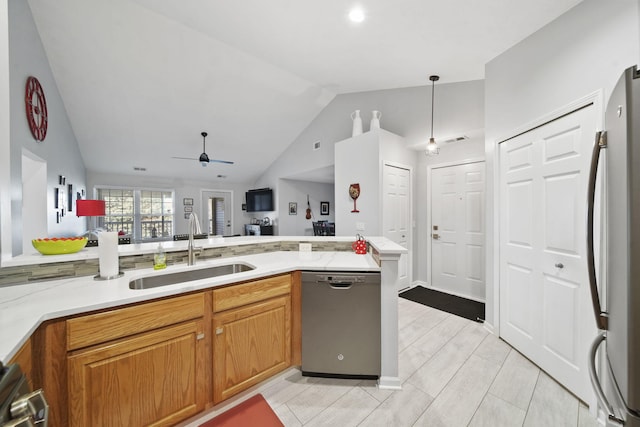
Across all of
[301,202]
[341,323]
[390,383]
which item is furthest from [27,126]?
[301,202]

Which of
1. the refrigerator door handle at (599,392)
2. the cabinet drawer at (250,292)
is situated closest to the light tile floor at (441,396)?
the cabinet drawer at (250,292)

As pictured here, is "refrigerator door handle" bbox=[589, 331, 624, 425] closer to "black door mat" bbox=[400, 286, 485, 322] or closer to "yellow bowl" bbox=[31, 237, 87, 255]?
"black door mat" bbox=[400, 286, 485, 322]

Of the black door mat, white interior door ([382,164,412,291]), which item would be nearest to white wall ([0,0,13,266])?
white interior door ([382,164,412,291])

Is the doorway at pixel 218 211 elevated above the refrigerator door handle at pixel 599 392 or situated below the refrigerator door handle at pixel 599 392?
above

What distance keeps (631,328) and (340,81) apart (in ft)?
12.6

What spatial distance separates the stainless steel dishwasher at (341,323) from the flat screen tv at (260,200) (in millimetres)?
5682

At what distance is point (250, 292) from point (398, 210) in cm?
283

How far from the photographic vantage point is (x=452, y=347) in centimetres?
221

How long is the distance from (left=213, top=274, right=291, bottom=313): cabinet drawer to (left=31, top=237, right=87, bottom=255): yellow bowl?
1.05 metres

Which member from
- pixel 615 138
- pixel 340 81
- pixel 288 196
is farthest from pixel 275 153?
pixel 615 138

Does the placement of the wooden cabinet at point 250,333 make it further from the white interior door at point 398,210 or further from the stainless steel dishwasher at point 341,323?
the white interior door at point 398,210

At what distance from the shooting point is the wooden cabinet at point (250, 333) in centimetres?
144

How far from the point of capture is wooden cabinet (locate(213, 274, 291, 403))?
4.74ft

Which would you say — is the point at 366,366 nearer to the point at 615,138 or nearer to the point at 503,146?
the point at 615,138
